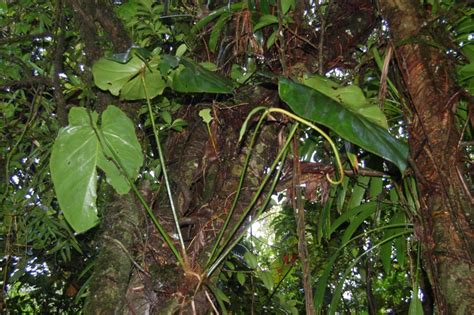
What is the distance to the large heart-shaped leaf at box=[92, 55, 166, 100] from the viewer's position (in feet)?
3.74

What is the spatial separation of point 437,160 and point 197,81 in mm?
544

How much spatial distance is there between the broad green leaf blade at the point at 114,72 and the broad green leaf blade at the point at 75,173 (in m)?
0.13

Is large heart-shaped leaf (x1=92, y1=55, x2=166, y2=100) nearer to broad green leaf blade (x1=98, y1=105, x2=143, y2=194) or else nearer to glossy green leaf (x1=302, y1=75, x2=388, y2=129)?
broad green leaf blade (x1=98, y1=105, x2=143, y2=194)

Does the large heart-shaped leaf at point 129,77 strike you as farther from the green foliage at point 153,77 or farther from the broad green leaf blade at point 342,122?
the broad green leaf blade at point 342,122

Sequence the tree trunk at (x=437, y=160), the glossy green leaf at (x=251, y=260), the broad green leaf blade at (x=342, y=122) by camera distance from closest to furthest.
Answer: the broad green leaf blade at (x=342, y=122) < the tree trunk at (x=437, y=160) < the glossy green leaf at (x=251, y=260)

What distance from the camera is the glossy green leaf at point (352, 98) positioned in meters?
1.00

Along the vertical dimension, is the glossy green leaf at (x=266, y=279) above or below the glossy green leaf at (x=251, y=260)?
below

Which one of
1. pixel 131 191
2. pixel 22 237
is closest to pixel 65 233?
pixel 22 237

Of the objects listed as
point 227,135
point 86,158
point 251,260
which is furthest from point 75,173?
point 251,260

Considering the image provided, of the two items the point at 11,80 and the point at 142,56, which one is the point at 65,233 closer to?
the point at 11,80

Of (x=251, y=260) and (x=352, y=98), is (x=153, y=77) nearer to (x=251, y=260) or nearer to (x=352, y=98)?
(x=352, y=98)

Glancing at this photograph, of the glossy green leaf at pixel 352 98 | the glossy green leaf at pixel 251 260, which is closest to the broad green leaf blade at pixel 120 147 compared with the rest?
the glossy green leaf at pixel 352 98

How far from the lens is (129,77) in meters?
1.18

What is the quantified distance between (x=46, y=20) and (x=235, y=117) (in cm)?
75
